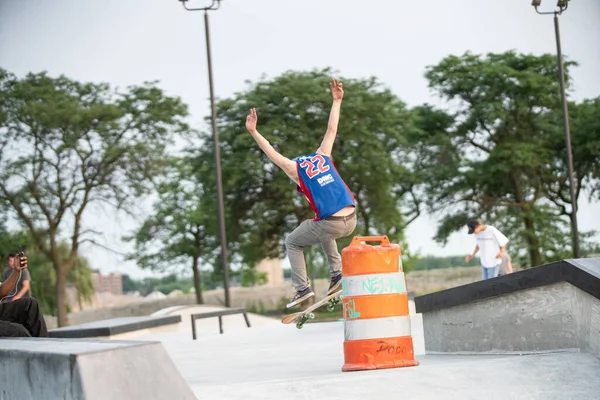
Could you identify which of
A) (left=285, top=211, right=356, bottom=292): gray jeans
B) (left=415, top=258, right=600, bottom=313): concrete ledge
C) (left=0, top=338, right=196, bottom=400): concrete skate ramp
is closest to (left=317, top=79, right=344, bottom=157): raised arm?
(left=285, top=211, right=356, bottom=292): gray jeans

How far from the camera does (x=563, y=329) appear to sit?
7195mm

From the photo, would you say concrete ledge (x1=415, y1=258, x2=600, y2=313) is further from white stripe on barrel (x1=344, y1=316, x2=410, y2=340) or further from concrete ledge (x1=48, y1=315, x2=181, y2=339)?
concrete ledge (x1=48, y1=315, x2=181, y2=339)

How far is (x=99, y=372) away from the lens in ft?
15.1

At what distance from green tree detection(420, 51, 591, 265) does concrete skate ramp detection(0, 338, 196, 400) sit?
3722cm

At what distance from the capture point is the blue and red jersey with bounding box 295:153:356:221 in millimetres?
7777

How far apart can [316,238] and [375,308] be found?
3.19 feet

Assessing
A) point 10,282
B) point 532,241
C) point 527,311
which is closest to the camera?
point 10,282

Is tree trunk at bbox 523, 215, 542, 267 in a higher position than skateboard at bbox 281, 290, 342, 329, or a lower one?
higher

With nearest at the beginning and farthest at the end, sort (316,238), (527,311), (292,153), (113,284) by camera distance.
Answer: (527,311) → (316,238) → (292,153) → (113,284)

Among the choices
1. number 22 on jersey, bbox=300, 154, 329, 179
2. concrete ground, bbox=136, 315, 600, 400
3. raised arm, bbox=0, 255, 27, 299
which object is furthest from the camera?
number 22 on jersey, bbox=300, 154, 329, 179

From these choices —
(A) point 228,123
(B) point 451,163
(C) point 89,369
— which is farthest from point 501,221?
(C) point 89,369

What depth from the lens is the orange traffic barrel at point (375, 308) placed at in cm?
747

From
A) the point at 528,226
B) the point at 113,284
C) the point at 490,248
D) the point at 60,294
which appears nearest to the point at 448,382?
the point at 490,248

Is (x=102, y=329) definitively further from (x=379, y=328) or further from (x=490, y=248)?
(x=379, y=328)
